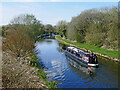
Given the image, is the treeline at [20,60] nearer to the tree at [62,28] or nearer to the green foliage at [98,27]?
the green foliage at [98,27]

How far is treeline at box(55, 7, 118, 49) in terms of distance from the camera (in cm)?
2477

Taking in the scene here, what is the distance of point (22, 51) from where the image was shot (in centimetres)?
1773

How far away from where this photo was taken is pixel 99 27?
3038 cm

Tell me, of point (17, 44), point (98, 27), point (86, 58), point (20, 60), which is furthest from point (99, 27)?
point (20, 60)

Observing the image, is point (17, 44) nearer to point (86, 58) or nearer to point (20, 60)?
point (20, 60)

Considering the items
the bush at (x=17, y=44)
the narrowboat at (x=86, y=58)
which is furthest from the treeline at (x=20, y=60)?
the narrowboat at (x=86, y=58)

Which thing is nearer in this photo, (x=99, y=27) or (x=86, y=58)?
(x=86, y=58)

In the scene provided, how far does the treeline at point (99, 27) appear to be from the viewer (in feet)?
81.3

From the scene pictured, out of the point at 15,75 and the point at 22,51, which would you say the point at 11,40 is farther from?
the point at 15,75

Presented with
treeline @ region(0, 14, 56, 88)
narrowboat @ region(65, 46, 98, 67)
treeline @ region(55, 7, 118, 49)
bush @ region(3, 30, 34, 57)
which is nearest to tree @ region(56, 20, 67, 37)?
treeline @ region(55, 7, 118, 49)

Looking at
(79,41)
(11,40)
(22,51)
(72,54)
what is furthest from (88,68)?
(79,41)

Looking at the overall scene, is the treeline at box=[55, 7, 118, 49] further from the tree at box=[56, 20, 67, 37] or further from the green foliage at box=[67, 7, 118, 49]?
the tree at box=[56, 20, 67, 37]

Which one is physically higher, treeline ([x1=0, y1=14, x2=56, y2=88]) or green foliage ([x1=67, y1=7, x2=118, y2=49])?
green foliage ([x1=67, y1=7, x2=118, y2=49])

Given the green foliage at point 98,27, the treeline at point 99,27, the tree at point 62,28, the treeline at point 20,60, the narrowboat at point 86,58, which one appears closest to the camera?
the treeline at point 20,60
